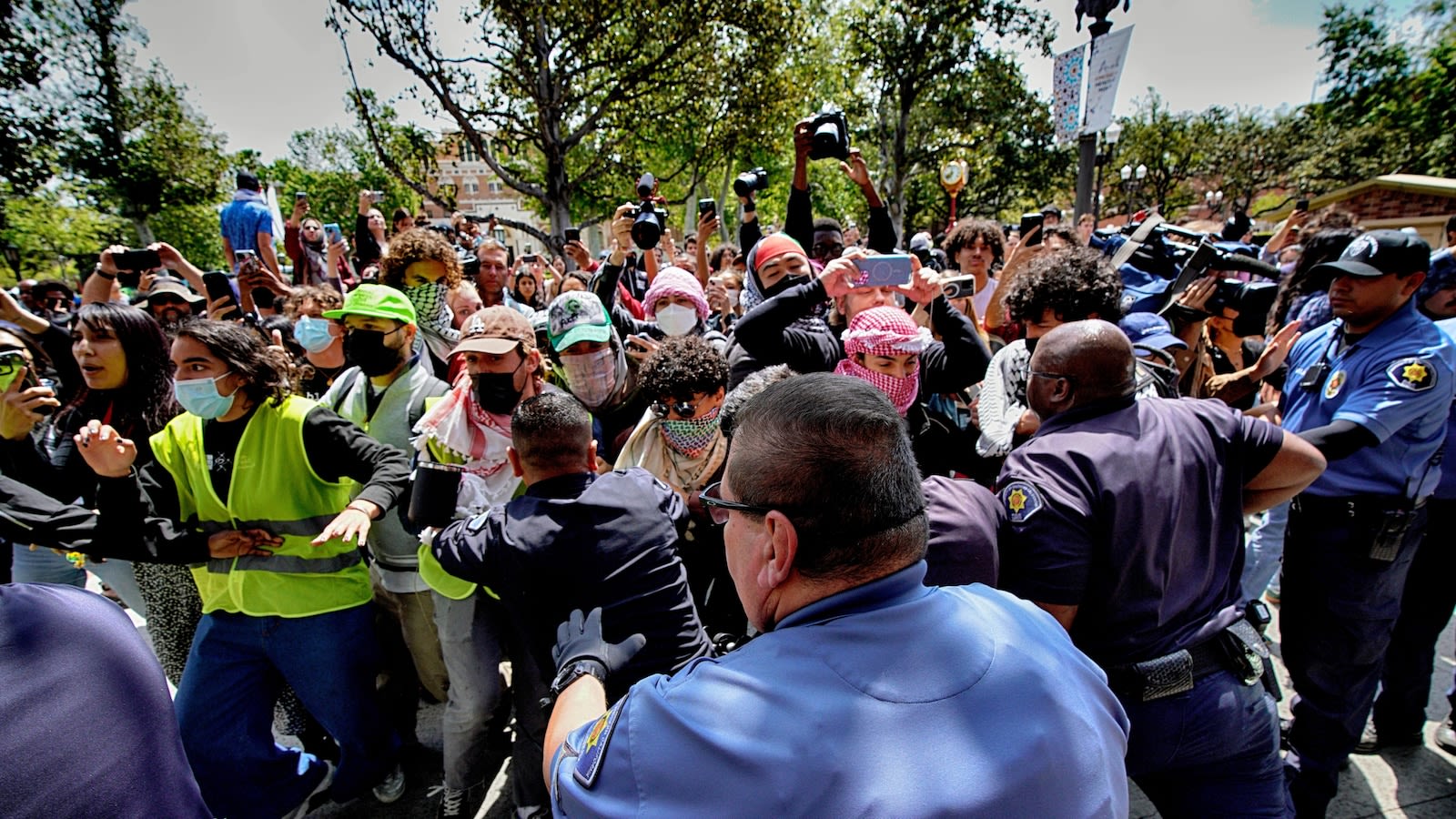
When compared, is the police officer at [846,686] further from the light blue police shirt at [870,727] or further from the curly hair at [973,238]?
the curly hair at [973,238]

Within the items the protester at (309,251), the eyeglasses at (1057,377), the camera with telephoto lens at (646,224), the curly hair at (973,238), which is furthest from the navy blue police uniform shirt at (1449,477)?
the protester at (309,251)

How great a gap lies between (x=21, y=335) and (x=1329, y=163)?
37500mm

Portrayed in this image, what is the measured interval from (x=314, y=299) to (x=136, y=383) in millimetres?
948

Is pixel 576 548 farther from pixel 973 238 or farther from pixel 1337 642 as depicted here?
pixel 973 238

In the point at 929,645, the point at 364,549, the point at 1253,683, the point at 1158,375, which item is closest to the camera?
the point at 929,645

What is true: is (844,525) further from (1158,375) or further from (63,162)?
(63,162)

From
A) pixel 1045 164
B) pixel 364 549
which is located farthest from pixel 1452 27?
pixel 364 549

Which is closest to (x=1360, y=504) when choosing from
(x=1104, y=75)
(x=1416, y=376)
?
(x=1416, y=376)

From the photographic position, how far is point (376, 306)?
9.12ft

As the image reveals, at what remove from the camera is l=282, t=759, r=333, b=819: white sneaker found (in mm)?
2600

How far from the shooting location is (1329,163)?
86.4ft

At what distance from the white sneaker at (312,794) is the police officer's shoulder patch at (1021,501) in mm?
2851

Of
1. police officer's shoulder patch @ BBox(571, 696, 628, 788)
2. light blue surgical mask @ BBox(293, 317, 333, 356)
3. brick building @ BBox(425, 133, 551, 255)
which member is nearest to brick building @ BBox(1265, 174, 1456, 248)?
light blue surgical mask @ BBox(293, 317, 333, 356)

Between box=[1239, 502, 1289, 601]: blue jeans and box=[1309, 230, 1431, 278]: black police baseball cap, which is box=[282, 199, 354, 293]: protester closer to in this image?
box=[1309, 230, 1431, 278]: black police baseball cap
